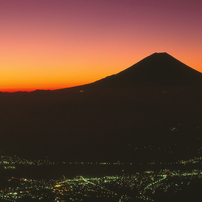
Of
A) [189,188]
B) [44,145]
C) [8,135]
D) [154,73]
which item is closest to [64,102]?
[8,135]

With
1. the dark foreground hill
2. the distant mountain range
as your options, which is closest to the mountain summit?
the distant mountain range

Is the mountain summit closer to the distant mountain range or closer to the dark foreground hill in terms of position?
the distant mountain range

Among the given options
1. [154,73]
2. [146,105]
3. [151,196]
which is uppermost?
[154,73]

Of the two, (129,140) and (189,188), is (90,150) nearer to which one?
(129,140)

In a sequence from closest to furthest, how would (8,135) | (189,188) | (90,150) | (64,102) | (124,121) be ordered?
(189,188), (90,150), (8,135), (124,121), (64,102)

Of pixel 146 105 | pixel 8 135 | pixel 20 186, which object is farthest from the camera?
pixel 146 105

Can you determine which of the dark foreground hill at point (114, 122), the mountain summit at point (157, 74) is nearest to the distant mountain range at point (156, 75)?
the mountain summit at point (157, 74)

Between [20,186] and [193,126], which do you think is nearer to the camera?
[20,186]
